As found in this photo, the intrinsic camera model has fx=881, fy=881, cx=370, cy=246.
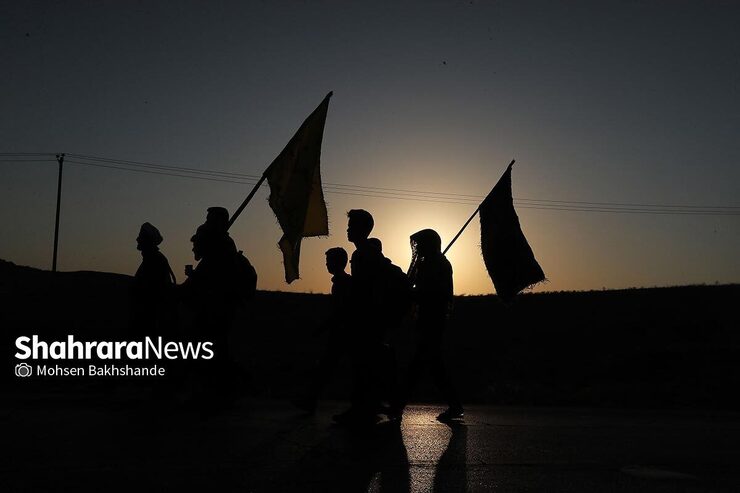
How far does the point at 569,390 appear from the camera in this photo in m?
21.3

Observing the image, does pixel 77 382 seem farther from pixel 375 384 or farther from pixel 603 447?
pixel 603 447

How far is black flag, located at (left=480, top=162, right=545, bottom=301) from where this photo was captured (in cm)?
1017

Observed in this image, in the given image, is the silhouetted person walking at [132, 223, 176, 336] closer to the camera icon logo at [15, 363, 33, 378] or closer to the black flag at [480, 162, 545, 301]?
the black flag at [480, 162, 545, 301]

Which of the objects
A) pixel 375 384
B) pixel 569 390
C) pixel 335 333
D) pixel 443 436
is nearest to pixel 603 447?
pixel 443 436

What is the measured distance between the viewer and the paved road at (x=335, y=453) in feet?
15.9

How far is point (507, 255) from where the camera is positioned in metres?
10.2

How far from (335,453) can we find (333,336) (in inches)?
114

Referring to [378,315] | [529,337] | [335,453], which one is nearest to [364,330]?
[378,315]

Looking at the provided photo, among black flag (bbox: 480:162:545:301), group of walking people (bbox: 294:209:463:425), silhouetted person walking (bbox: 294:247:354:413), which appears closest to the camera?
group of walking people (bbox: 294:209:463:425)

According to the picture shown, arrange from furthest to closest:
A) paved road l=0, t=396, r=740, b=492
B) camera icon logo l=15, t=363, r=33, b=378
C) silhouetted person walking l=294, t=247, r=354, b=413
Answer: camera icon logo l=15, t=363, r=33, b=378, silhouetted person walking l=294, t=247, r=354, b=413, paved road l=0, t=396, r=740, b=492

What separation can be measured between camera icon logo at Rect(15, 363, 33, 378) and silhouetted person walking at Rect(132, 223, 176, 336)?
13.8ft

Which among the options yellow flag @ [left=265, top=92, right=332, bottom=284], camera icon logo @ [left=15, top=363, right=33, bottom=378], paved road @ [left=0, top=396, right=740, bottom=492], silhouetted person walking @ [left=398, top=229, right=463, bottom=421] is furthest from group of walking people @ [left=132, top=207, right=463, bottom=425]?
camera icon logo @ [left=15, top=363, right=33, bottom=378]

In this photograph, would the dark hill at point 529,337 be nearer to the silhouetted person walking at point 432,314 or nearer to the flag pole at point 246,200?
the flag pole at point 246,200

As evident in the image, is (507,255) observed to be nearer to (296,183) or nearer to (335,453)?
(296,183)
